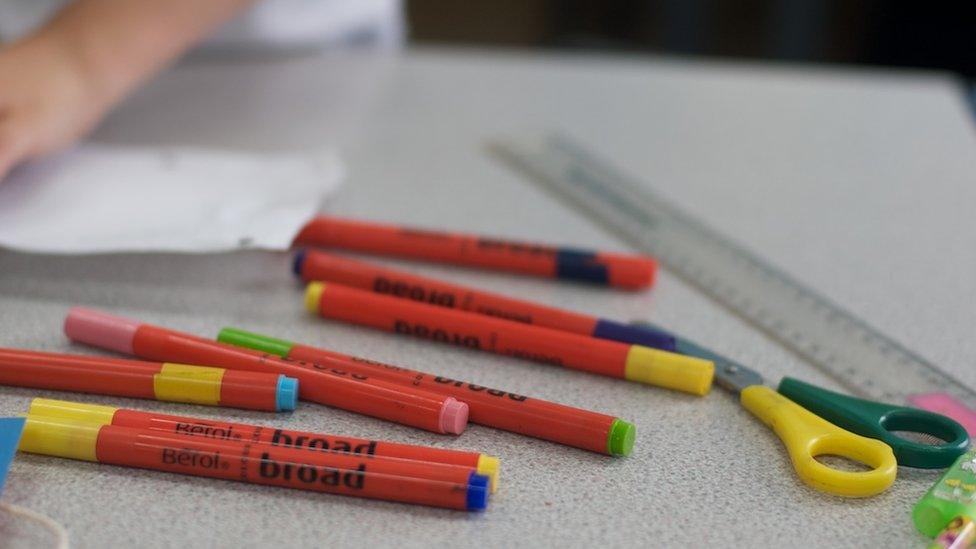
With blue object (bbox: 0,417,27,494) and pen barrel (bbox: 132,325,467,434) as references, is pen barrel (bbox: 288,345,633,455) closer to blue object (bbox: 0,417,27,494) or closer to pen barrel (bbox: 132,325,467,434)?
pen barrel (bbox: 132,325,467,434)

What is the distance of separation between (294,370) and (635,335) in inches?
7.1

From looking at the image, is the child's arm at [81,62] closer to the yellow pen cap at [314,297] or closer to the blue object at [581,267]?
the yellow pen cap at [314,297]

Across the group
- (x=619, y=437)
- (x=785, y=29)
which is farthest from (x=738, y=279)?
(x=785, y=29)

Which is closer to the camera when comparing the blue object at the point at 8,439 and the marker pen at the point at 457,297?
the blue object at the point at 8,439

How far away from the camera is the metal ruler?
0.50m

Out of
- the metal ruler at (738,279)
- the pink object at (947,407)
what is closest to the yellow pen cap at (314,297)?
the metal ruler at (738,279)

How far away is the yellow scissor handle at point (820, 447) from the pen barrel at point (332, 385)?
15cm

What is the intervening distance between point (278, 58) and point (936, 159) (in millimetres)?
604

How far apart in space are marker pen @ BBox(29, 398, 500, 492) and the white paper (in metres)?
0.15

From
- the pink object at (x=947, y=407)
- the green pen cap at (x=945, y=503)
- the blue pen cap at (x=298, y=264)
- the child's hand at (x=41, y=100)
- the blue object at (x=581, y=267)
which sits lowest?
the green pen cap at (x=945, y=503)

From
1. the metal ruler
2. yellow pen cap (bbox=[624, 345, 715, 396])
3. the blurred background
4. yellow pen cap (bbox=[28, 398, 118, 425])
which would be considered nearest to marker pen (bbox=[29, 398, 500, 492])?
yellow pen cap (bbox=[28, 398, 118, 425])

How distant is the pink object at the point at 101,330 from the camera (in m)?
0.49

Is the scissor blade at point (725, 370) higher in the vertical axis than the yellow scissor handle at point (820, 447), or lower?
higher

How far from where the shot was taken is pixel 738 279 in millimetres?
589
